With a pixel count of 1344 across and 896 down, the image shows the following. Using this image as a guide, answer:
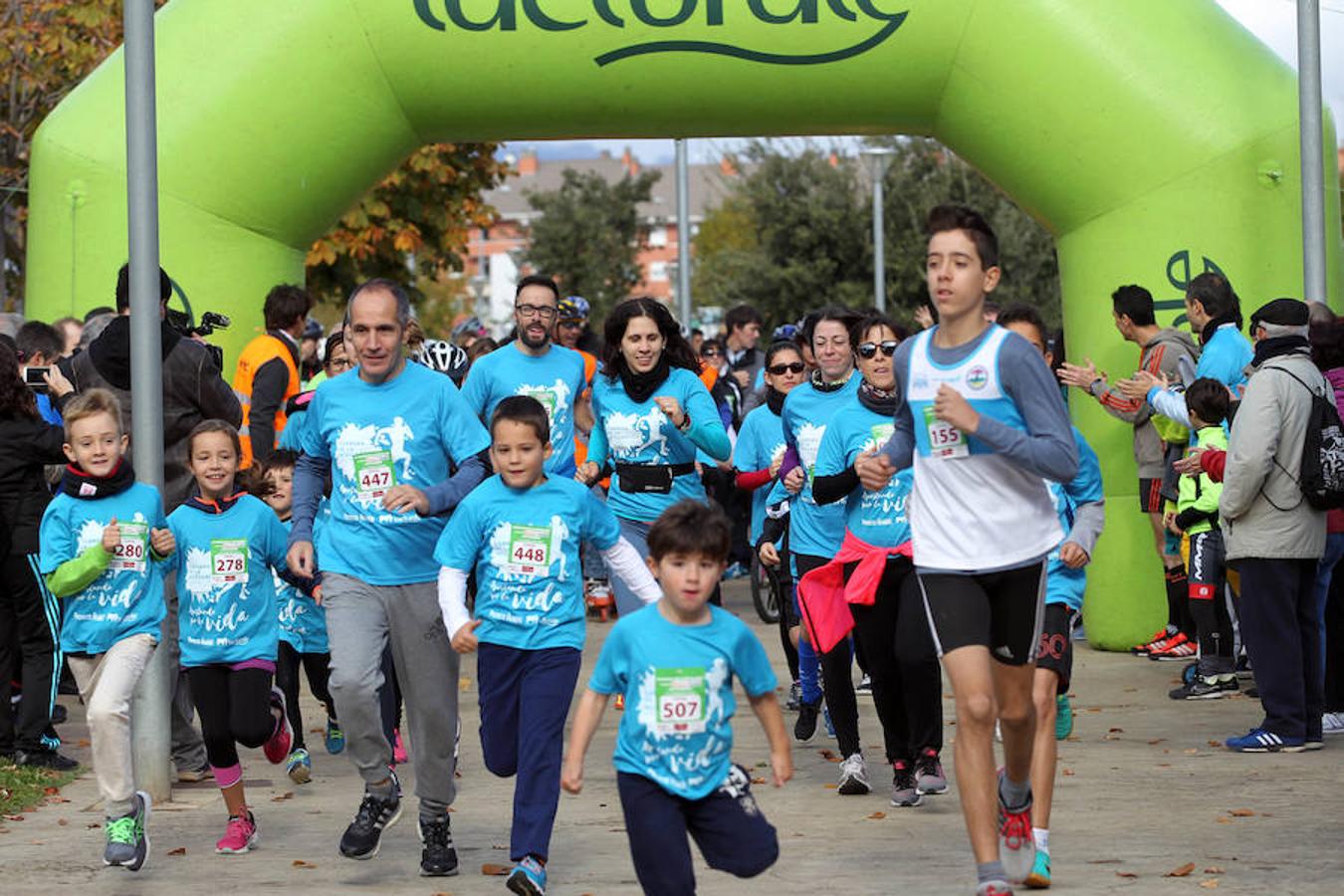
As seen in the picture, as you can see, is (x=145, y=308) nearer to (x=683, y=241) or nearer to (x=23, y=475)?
(x=23, y=475)

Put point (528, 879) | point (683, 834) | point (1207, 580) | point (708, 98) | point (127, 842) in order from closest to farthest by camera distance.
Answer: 1. point (683, 834)
2. point (528, 879)
3. point (127, 842)
4. point (1207, 580)
5. point (708, 98)

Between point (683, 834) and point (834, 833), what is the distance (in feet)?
7.68

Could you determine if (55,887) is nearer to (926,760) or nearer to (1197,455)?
(926,760)

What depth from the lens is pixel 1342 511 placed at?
31.5 feet

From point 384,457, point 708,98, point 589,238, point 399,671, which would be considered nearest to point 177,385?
point 384,457

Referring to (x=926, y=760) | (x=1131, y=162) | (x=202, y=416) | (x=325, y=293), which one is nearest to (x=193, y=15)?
(x=202, y=416)

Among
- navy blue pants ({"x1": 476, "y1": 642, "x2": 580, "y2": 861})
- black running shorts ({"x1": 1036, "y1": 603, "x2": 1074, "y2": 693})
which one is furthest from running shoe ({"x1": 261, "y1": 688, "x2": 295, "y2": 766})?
black running shorts ({"x1": 1036, "y1": 603, "x2": 1074, "y2": 693})

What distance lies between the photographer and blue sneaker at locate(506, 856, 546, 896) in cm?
637

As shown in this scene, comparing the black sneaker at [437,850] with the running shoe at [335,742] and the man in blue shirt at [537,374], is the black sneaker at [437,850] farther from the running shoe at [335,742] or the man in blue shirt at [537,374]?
the man in blue shirt at [537,374]

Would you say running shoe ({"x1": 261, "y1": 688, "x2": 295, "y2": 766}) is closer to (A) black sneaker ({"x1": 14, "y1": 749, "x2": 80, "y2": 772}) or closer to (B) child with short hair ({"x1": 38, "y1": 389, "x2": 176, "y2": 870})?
(B) child with short hair ({"x1": 38, "y1": 389, "x2": 176, "y2": 870})

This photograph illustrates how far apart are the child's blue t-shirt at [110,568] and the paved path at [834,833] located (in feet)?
2.52

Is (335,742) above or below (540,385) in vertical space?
below

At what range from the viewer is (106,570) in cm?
743

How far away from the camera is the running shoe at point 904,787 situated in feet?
26.8
